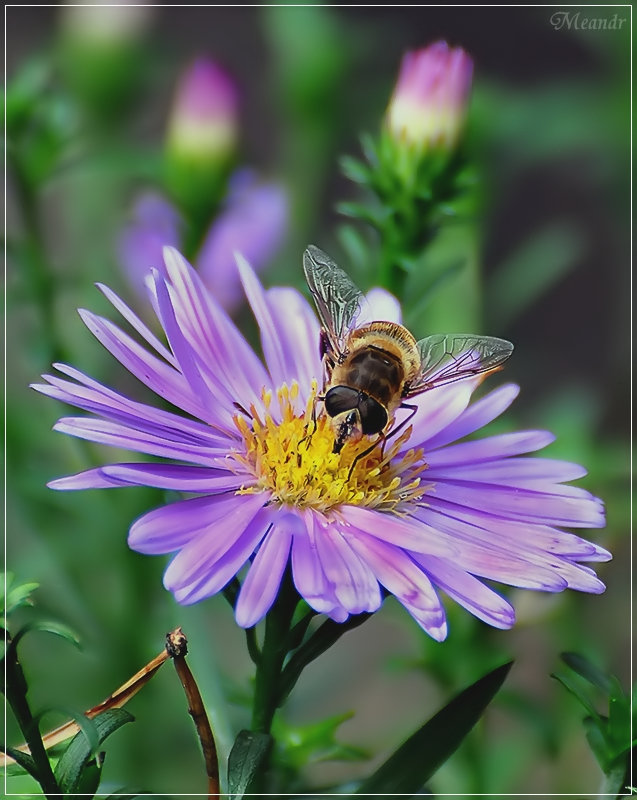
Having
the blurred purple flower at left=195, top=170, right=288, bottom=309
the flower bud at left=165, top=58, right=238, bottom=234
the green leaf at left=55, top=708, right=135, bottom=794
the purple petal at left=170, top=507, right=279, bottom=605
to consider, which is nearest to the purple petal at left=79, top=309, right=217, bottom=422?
the purple petal at left=170, top=507, right=279, bottom=605

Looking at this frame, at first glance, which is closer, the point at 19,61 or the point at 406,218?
the point at 406,218

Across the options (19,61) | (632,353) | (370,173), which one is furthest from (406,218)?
(19,61)

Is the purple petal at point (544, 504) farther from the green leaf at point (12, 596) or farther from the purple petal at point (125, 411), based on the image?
the green leaf at point (12, 596)

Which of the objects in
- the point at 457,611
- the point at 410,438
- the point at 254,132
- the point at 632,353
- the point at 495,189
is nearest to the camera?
the point at 410,438

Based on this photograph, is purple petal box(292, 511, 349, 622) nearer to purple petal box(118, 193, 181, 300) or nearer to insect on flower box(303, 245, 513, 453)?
insect on flower box(303, 245, 513, 453)

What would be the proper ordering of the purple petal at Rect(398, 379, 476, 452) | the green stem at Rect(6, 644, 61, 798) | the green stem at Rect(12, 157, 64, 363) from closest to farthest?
the green stem at Rect(6, 644, 61, 798), the purple petal at Rect(398, 379, 476, 452), the green stem at Rect(12, 157, 64, 363)

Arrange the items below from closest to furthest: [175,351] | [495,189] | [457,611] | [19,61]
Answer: [175,351] → [457,611] → [495,189] → [19,61]

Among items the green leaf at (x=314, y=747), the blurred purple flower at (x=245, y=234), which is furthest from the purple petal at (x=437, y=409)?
the blurred purple flower at (x=245, y=234)

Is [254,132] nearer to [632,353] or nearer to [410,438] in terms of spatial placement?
[632,353]
